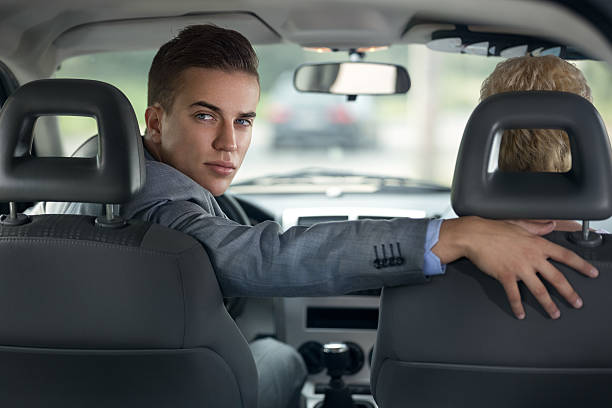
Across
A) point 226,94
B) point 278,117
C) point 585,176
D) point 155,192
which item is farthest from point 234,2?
point 278,117

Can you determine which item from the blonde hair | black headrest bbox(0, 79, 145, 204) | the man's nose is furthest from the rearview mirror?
black headrest bbox(0, 79, 145, 204)

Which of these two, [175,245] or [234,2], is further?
[234,2]

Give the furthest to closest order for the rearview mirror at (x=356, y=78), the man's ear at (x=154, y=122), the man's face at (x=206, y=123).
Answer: the rearview mirror at (x=356, y=78) < the man's ear at (x=154, y=122) < the man's face at (x=206, y=123)

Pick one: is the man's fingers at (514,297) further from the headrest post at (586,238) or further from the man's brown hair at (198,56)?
the man's brown hair at (198,56)

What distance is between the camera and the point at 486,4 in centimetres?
257

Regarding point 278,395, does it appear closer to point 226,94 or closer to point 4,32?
point 226,94

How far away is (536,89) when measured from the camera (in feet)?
6.38

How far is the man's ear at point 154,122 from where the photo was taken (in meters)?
2.34

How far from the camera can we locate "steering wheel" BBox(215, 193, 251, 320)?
348 centimetres

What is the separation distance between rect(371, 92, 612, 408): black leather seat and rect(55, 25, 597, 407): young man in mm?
47

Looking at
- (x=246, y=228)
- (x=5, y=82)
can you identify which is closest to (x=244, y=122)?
(x=246, y=228)

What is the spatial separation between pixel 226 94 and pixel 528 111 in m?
0.97

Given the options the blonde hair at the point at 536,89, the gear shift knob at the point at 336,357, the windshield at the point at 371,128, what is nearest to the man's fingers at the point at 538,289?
the blonde hair at the point at 536,89

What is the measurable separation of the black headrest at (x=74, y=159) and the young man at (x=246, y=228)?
0.24 metres
